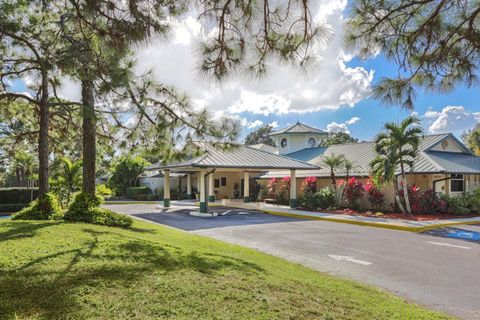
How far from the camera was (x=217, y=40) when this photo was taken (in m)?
6.09

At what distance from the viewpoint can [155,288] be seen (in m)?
4.47

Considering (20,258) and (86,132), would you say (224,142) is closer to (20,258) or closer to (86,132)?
(86,132)

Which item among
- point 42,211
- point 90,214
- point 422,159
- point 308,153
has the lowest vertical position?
point 90,214

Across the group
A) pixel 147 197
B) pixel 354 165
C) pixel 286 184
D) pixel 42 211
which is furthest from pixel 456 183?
pixel 147 197

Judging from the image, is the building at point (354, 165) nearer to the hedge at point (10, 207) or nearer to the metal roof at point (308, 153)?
the metal roof at point (308, 153)

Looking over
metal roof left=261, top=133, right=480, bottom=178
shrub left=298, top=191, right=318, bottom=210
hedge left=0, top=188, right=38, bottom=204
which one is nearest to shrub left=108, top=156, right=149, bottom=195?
metal roof left=261, top=133, right=480, bottom=178

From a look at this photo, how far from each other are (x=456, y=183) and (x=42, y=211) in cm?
2134

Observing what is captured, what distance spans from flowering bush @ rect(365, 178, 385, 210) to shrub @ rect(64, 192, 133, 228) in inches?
568

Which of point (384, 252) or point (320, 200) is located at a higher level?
point (320, 200)

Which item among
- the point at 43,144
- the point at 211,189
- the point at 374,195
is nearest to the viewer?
the point at 43,144

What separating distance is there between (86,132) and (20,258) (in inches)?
283

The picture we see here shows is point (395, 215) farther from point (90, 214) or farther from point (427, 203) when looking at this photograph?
point (90, 214)

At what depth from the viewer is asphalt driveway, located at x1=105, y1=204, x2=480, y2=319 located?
6.80m

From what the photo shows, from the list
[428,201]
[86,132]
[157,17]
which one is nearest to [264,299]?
[157,17]
